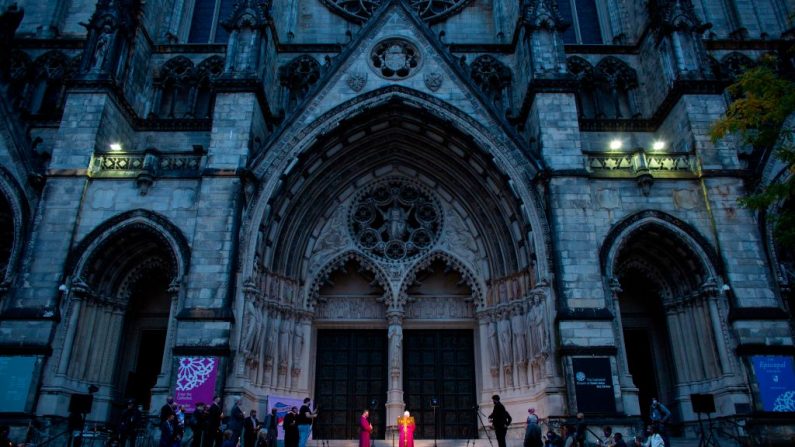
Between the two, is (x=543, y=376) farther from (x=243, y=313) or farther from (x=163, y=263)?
(x=163, y=263)

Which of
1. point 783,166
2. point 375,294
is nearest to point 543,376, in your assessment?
point 375,294

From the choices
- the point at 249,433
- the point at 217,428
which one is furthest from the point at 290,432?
the point at 217,428

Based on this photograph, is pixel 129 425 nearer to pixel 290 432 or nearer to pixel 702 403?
pixel 290 432

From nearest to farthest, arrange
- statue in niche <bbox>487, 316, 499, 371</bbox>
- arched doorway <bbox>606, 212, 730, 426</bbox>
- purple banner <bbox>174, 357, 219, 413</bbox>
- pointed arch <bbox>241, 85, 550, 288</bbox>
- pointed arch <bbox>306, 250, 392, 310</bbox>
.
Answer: purple banner <bbox>174, 357, 219, 413</bbox> < arched doorway <bbox>606, 212, 730, 426</bbox> < pointed arch <bbox>241, 85, 550, 288</bbox> < statue in niche <bbox>487, 316, 499, 371</bbox> < pointed arch <bbox>306, 250, 392, 310</bbox>

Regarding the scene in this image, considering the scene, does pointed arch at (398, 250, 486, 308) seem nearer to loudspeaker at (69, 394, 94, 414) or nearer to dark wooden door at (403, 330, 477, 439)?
dark wooden door at (403, 330, 477, 439)

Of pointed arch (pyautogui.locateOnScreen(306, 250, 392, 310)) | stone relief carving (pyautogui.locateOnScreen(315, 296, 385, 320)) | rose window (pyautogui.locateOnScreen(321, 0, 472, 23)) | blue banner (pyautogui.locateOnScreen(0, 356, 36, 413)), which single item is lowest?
blue banner (pyautogui.locateOnScreen(0, 356, 36, 413))

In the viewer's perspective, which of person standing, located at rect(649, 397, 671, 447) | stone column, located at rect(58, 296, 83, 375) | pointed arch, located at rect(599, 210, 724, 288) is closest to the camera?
person standing, located at rect(649, 397, 671, 447)

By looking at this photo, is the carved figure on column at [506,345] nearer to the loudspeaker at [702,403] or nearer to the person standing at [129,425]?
the loudspeaker at [702,403]

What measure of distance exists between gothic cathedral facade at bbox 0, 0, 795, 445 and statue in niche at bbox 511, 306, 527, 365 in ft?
0.28

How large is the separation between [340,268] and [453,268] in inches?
135

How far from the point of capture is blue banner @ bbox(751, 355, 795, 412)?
13.0 metres

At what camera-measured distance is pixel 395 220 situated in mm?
17922

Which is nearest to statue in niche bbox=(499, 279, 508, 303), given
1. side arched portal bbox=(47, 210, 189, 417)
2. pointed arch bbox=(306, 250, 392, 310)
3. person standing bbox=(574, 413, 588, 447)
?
pointed arch bbox=(306, 250, 392, 310)

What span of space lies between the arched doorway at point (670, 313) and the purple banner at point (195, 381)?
953cm
